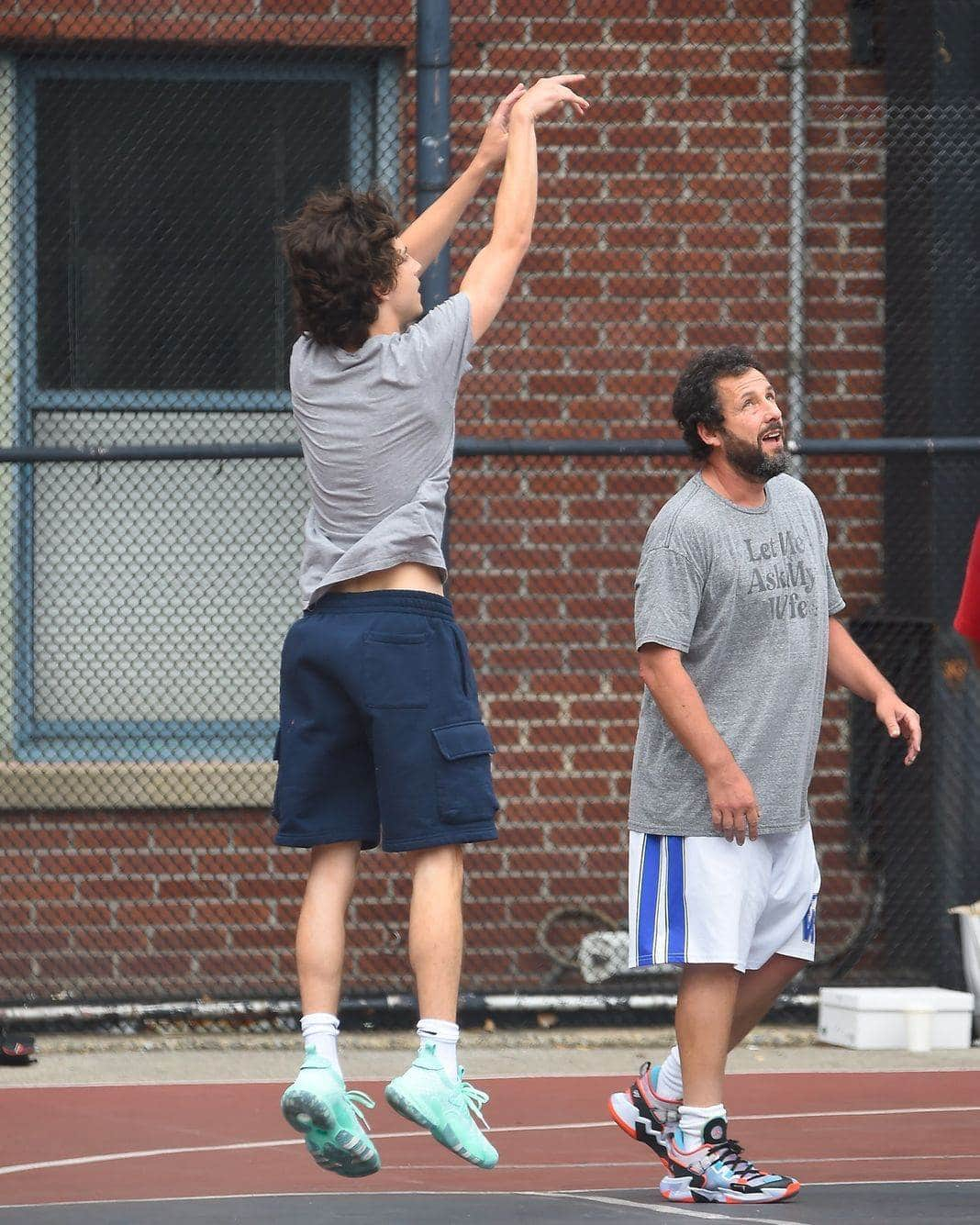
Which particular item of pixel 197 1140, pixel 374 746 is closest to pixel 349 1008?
pixel 197 1140

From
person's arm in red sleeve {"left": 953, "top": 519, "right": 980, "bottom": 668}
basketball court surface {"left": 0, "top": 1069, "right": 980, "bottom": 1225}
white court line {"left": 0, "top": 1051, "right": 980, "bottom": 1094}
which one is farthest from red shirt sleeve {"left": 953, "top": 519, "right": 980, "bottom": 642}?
white court line {"left": 0, "top": 1051, "right": 980, "bottom": 1094}

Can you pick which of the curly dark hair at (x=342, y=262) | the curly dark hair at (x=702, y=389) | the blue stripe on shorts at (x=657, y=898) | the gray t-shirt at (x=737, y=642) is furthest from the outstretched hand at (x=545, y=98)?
the blue stripe on shorts at (x=657, y=898)

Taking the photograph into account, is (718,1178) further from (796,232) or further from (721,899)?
(796,232)

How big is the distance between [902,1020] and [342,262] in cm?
394

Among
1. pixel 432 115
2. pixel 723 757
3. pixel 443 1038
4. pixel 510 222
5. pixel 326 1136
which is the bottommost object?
pixel 326 1136

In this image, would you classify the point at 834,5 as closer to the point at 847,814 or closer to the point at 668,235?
the point at 668,235

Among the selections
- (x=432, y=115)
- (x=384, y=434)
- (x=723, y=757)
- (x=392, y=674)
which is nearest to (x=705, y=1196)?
(x=723, y=757)

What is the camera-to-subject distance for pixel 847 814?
7.55m

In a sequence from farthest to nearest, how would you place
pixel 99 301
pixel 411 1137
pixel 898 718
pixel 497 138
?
pixel 99 301
pixel 411 1137
pixel 898 718
pixel 497 138

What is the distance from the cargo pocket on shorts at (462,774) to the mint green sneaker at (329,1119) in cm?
59

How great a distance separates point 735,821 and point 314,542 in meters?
1.14

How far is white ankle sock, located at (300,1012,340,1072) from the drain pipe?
374 centimetres

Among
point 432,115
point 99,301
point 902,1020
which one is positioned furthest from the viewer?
point 99,301

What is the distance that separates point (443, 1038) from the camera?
168 inches
